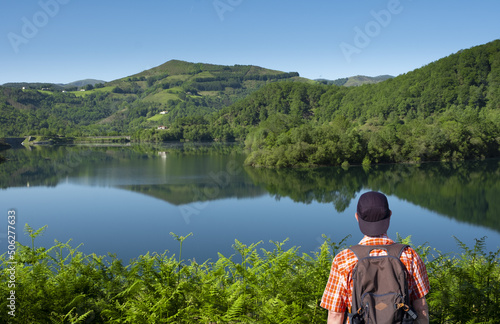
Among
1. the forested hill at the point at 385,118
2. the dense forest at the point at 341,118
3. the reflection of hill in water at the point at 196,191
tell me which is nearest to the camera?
the reflection of hill in water at the point at 196,191

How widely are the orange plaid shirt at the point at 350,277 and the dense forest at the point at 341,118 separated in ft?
163

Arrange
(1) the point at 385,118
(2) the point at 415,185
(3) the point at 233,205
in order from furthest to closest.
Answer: (1) the point at 385,118
(2) the point at 415,185
(3) the point at 233,205

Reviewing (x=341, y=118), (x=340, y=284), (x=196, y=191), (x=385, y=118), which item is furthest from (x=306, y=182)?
(x=385, y=118)

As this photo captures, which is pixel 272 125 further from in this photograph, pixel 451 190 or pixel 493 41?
pixel 493 41

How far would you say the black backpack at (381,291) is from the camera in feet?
9.03

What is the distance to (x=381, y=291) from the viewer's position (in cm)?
279

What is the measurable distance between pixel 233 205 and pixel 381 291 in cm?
2735

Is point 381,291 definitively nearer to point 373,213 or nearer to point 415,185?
point 373,213

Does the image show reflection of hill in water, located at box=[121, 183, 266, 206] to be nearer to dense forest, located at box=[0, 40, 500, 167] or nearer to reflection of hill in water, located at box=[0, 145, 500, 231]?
reflection of hill in water, located at box=[0, 145, 500, 231]

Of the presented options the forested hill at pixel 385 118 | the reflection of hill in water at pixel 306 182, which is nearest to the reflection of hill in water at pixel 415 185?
the reflection of hill in water at pixel 306 182

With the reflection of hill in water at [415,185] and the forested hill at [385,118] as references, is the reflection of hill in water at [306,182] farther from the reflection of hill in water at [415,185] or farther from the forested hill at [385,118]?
the forested hill at [385,118]

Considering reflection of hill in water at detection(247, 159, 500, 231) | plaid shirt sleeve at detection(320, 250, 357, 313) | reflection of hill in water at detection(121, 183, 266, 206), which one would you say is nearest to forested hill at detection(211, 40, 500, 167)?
reflection of hill in water at detection(247, 159, 500, 231)

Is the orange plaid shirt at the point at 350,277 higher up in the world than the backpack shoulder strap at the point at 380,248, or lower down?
lower down

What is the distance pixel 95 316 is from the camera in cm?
478
